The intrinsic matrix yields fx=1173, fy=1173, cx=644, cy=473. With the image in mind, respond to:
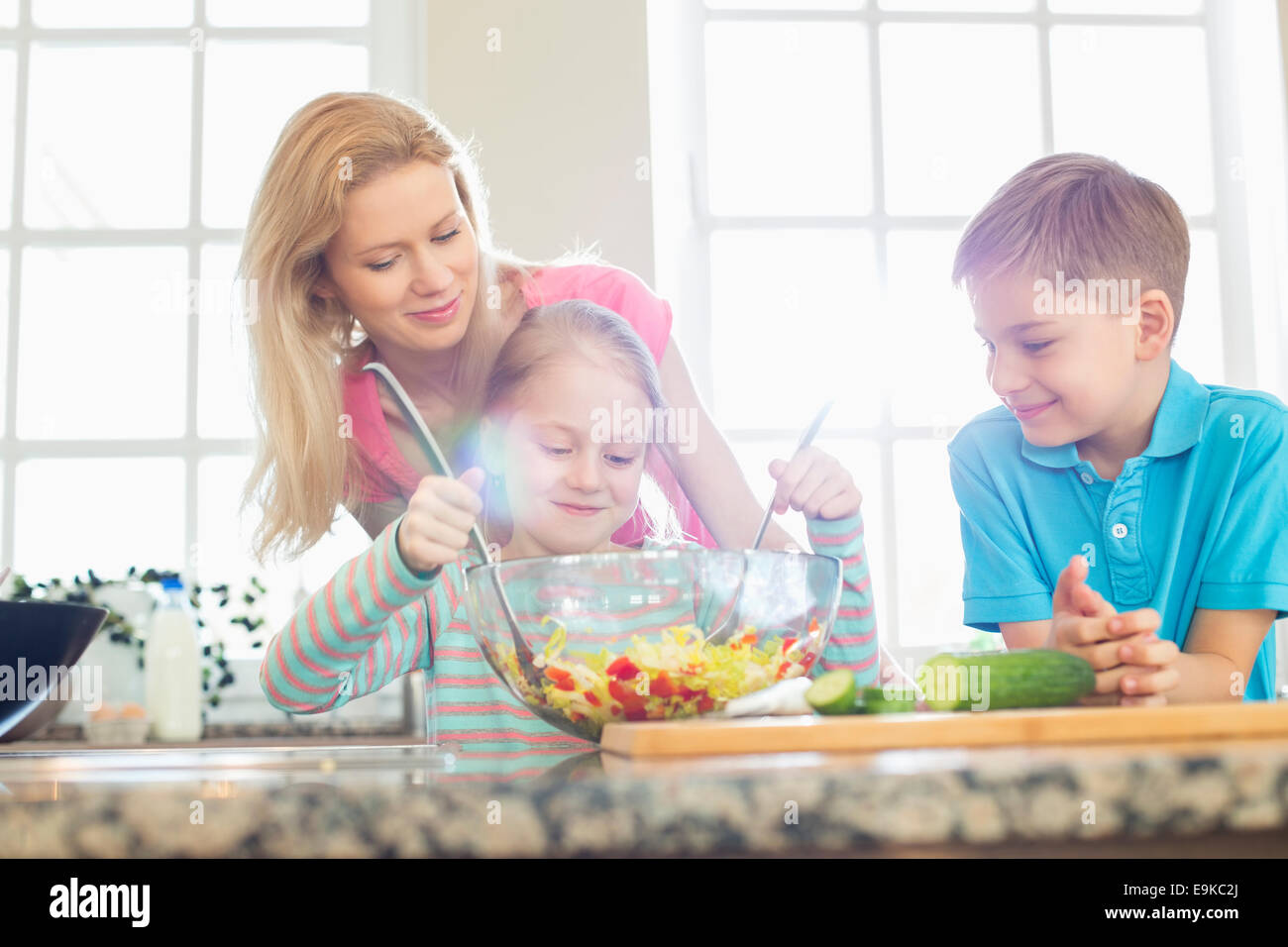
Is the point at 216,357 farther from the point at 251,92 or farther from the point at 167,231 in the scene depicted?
the point at 251,92

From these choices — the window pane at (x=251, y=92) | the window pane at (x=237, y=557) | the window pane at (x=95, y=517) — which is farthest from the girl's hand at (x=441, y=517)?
the window pane at (x=251, y=92)

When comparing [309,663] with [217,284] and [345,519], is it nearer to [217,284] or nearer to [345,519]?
[345,519]

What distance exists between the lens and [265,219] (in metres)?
1.37

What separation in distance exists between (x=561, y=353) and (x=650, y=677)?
696 mm

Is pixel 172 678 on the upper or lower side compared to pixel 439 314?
lower

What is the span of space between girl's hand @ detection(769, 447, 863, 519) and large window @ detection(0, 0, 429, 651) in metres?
1.59

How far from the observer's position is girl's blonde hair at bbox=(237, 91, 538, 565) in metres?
1.34

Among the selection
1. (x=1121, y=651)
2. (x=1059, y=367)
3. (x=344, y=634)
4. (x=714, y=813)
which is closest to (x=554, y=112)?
(x=1059, y=367)

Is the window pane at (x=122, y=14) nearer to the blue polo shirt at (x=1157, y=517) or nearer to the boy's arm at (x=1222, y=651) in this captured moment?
the blue polo shirt at (x=1157, y=517)

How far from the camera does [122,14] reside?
2.43 metres

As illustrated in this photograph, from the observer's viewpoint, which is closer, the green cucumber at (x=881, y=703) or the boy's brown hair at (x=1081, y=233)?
the green cucumber at (x=881, y=703)

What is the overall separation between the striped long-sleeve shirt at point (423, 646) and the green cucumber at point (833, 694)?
11cm

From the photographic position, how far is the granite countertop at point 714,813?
37 cm

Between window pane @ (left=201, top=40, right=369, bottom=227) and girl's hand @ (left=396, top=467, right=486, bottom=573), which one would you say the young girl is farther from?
window pane @ (left=201, top=40, right=369, bottom=227)
